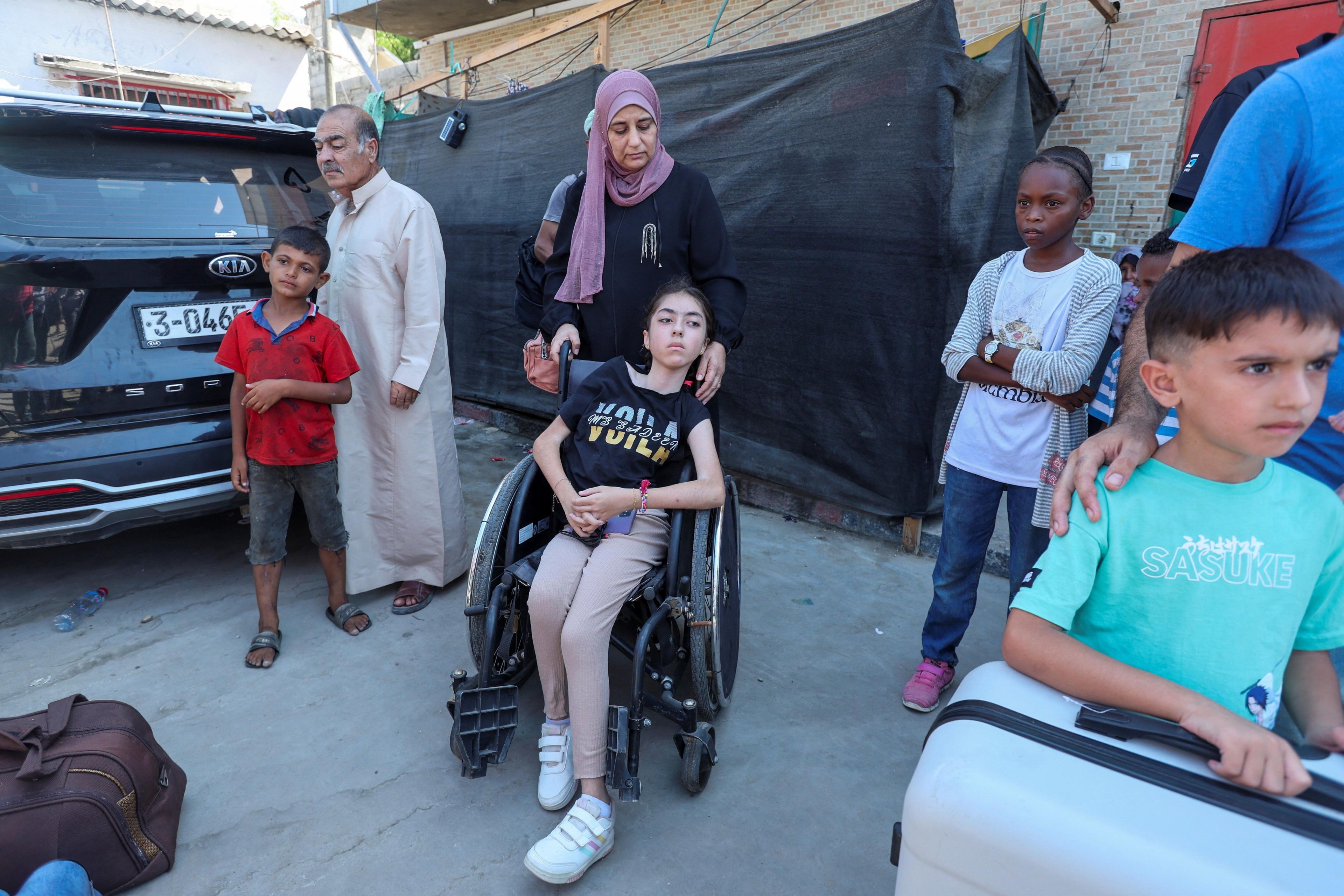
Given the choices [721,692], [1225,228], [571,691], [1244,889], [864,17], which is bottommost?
[721,692]

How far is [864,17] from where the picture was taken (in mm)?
6988

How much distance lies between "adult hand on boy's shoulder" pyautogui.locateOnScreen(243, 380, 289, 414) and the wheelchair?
96cm

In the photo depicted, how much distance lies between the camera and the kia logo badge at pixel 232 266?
2947 mm

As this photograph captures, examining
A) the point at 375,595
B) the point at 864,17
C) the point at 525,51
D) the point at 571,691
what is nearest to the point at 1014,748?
the point at 571,691

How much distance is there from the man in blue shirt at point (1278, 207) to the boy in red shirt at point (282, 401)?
246 centimetres

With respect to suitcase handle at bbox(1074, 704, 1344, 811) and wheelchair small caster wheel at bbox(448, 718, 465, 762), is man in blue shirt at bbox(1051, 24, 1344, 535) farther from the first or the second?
wheelchair small caster wheel at bbox(448, 718, 465, 762)

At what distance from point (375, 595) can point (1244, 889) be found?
3.15 m

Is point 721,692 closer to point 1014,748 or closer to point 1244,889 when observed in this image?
point 1014,748

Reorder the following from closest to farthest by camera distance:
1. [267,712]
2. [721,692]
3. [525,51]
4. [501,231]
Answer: [721,692]
[267,712]
[501,231]
[525,51]

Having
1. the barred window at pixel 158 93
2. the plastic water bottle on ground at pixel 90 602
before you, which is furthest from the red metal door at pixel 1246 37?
the barred window at pixel 158 93

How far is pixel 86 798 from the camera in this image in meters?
1.67

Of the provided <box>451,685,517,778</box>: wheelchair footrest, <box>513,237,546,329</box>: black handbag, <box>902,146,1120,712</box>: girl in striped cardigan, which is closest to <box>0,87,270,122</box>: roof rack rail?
<box>513,237,546,329</box>: black handbag

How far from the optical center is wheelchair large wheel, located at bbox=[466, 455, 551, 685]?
211cm

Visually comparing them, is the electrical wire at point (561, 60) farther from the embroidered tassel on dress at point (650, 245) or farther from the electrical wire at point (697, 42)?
the embroidered tassel on dress at point (650, 245)
